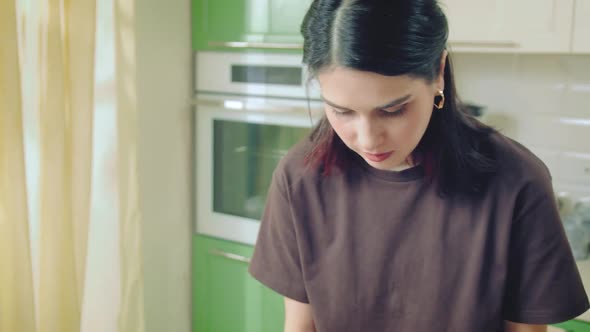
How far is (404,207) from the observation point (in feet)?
3.22

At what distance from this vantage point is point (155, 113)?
204 centimetres

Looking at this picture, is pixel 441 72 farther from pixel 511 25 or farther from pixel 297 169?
pixel 511 25

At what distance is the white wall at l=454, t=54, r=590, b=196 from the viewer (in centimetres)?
181

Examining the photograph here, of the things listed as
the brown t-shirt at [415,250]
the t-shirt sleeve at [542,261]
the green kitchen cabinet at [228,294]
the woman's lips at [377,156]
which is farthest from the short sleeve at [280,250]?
the green kitchen cabinet at [228,294]

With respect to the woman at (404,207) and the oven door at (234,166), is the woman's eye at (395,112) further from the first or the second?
the oven door at (234,166)

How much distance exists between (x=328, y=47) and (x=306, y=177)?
307 mm

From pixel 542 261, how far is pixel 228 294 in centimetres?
146

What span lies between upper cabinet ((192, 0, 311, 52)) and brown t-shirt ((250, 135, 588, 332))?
95 centimetres

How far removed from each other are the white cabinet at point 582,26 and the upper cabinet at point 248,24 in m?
0.74

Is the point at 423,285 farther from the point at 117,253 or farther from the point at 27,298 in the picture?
the point at 117,253

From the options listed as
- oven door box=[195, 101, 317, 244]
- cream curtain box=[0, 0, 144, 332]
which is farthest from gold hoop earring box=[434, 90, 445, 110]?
oven door box=[195, 101, 317, 244]

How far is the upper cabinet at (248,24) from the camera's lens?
1.93 meters

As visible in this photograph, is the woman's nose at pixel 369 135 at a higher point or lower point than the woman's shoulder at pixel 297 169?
higher

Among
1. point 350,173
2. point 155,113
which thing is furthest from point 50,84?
point 350,173
